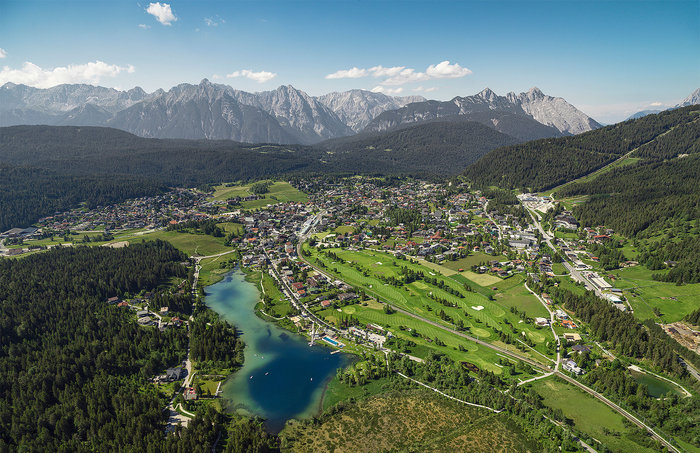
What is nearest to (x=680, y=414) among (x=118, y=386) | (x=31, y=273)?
(x=118, y=386)

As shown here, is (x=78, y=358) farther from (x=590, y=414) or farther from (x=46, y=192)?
(x=46, y=192)

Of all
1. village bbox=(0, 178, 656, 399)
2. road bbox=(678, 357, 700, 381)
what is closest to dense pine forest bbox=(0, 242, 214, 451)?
village bbox=(0, 178, 656, 399)

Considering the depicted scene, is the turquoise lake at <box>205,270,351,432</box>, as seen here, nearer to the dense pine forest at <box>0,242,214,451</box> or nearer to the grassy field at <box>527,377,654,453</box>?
the dense pine forest at <box>0,242,214,451</box>

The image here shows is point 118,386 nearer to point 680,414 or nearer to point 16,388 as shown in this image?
point 16,388

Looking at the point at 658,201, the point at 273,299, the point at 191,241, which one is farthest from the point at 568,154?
the point at 191,241

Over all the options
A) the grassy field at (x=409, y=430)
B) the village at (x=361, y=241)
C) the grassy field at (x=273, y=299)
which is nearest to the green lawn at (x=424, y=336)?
the village at (x=361, y=241)

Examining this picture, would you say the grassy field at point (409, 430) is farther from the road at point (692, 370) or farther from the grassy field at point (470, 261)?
the grassy field at point (470, 261)

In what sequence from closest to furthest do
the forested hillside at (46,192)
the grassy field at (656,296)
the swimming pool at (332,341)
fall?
1. the swimming pool at (332,341)
2. the grassy field at (656,296)
3. the forested hillside at (46,192)
